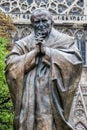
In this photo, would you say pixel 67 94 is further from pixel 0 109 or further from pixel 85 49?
pixel 85 49

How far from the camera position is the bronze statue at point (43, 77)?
6.22 metres

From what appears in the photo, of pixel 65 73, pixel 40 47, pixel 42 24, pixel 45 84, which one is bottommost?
pixel 45 84

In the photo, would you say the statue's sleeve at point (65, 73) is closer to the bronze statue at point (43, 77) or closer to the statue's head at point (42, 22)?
the bronze statue at point (43, 77)

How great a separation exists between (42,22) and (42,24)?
0.03 meters

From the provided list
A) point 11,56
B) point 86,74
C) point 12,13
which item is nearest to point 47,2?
point 12,13

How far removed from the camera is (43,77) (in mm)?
6367

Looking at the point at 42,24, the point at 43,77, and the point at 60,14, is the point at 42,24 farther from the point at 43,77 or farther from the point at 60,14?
the point at 60,14

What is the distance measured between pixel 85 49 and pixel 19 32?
4507 millimetres

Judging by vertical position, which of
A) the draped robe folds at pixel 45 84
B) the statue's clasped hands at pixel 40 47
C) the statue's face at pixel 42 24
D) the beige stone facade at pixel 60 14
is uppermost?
the statue's face at pixel 42 24

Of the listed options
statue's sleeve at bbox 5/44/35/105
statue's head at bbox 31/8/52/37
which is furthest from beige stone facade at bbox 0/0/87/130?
statue's sleeve at bbox 5/44/35/105

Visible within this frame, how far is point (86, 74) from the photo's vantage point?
37.8 metres

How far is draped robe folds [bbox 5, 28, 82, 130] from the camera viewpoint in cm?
622

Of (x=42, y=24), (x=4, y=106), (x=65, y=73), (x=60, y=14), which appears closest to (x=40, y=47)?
(x=42, y=24)

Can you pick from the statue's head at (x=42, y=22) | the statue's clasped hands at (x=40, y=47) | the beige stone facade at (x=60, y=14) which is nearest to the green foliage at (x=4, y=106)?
the statue's head at (x=42, y=22)
